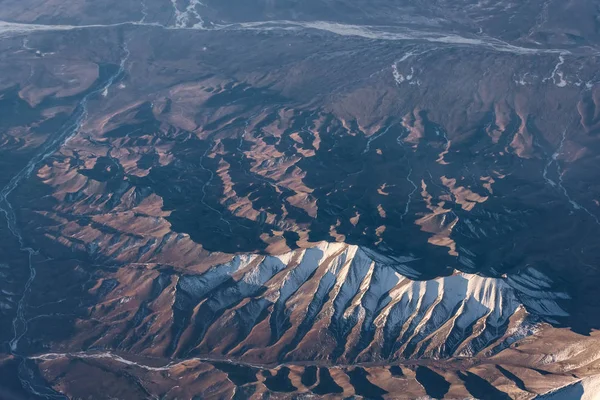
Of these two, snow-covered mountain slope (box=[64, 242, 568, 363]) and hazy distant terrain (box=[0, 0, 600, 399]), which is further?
snow-covered mountain slope (box=[64, 242, 568, 363])

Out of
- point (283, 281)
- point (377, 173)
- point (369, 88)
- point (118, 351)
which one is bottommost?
point (118, 351)

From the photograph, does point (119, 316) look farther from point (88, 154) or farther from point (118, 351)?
point (88, 154)

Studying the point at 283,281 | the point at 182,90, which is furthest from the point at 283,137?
the point at 283,281

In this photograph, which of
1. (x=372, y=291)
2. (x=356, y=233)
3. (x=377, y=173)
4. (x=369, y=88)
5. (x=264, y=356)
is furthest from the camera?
(x=369, y=88)

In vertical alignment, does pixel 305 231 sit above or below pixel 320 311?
above

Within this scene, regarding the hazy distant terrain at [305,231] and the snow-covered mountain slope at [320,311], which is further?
the snow-covered mountain slope at [320,311]

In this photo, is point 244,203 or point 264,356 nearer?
point 264,356

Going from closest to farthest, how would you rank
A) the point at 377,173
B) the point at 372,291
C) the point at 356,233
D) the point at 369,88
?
the point at 372,291 → the point at 356,233 → the point at 377,173 → the point at 369,88

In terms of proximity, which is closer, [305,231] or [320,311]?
[320,311]
